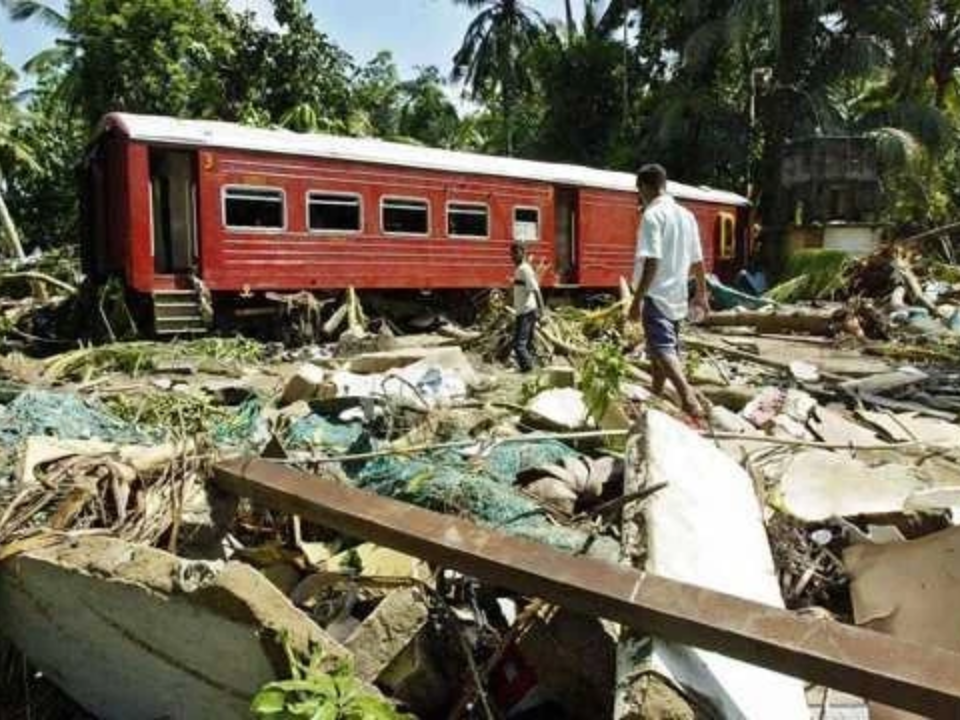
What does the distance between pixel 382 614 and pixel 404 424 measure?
2954mm

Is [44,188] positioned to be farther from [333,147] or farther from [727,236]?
[727,236]

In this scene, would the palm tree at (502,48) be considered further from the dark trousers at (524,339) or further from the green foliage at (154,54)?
the dark trousers at (524,339)

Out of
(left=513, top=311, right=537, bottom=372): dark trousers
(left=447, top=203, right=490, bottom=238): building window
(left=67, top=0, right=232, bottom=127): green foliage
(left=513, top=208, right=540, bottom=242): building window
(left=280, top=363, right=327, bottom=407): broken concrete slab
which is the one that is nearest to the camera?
(left=280, top=363, right=327, bottom=407): broken concrete slab

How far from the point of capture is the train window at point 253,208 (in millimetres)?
12086

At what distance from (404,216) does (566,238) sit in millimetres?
3779

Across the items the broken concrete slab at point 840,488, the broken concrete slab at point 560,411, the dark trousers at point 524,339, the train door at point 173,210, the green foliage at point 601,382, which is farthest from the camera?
the train door at point 173,210

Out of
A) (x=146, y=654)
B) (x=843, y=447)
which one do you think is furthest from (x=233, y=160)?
(x=146, y=654)

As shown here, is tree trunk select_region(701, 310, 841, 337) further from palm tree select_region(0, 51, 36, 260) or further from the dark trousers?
palm tree select_region(0, 51, 36, 260)

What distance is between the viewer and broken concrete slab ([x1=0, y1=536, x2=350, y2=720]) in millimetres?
2473

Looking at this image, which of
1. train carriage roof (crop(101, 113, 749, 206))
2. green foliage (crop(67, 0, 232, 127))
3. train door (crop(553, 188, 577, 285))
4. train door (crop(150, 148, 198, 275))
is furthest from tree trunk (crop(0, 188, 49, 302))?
train door (crop(553, 188, 577, 285))

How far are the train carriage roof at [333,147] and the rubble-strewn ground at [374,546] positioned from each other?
5907mm

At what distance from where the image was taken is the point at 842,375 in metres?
8.55

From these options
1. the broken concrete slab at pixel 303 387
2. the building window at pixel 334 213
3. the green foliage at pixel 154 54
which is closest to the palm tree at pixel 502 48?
the green foliage at pixel 154 54

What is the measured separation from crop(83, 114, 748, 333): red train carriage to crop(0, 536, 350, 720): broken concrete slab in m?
9.06
